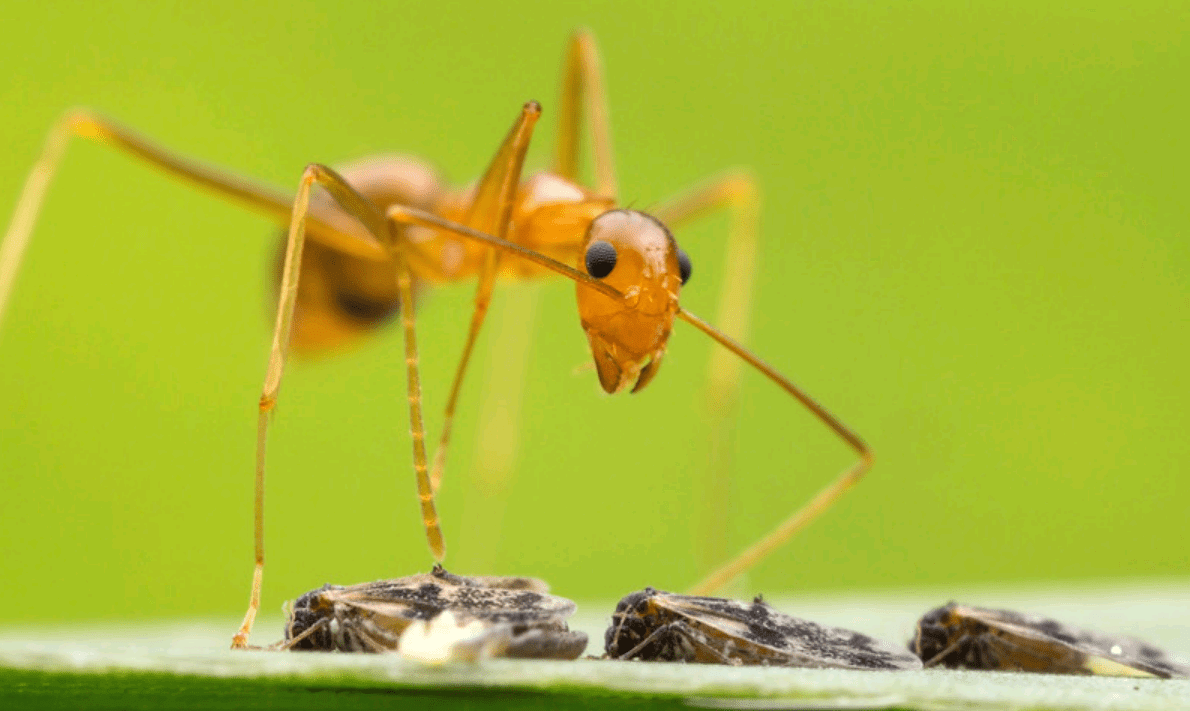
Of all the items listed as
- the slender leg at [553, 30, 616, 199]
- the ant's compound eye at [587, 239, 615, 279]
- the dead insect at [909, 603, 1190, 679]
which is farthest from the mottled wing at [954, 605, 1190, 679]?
the slender leg at [553, 30, 616, 199]

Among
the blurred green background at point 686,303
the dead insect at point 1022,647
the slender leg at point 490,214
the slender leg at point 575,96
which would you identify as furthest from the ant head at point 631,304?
the blurred green background at point 686,303

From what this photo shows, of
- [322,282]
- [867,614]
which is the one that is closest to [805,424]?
[322,282]

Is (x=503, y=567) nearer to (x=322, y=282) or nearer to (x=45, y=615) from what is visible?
(x=45, y=615)

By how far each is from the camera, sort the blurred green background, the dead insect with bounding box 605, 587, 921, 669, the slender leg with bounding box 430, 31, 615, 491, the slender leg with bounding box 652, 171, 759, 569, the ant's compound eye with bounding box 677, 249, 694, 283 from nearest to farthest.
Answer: the dead insect with bounding box 605, 587, 921, 669, the ant's compound eye with bounding box 677, 249, 694, 283, the slender leg with bounding box 652, 171, 759, 569, the slender leg with bounding box 430, 31, 615, 491, the blurred green background

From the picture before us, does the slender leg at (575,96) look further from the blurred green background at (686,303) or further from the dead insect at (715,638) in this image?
the dead insect at (715,638)

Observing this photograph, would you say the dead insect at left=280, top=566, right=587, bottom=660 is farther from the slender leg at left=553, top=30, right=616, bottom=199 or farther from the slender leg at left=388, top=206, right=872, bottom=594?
the slender leg at left=553, top=30, right=616, bottom=199

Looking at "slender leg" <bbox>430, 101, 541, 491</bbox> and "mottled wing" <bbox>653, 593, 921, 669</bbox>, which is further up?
"slender leg" <bbox>430, 101, 541, 491</bbox>

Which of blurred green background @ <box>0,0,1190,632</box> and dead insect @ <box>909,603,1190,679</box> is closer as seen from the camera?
dead insect @ <box>909,603,1190,679</box>
